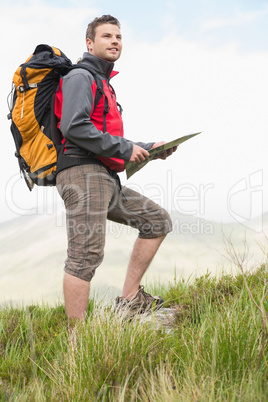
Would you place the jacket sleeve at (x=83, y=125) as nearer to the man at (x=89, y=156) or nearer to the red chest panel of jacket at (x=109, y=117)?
the man at (x=89, y=156)

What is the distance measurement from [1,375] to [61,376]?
0.84m

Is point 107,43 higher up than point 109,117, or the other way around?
point 107,43

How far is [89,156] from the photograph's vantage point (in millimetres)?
4242

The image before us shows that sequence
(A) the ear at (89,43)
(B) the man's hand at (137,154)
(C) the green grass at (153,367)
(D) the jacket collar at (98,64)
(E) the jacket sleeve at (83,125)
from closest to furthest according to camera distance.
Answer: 1. (C) the green grass at (153,367)
2. (E) the jacket sleeve at (83,125)
3. (B) the man's hand at (137,154)
4. (D) the jacket collar at (98,64)
5. (A) the ear at (89,43)

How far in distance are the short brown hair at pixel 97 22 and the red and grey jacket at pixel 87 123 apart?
0.49 metres

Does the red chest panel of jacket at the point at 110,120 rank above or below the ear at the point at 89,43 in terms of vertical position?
below

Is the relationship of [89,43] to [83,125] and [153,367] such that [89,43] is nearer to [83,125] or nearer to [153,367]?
[83,125]

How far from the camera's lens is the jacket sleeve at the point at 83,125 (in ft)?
13.0

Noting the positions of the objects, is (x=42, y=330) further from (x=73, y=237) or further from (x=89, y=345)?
(x=89, y=345)

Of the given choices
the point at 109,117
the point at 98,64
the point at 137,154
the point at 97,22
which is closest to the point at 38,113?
the point at 109,117

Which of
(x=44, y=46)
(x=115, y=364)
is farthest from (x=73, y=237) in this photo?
(x=44, y=46)

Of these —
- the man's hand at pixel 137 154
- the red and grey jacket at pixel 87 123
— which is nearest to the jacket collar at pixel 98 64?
the red and grey jacket at pixel 87 123

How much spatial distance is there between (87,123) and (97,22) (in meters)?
1.35

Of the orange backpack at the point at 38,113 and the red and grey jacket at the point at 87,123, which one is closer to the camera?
the red and grey jacket at the point at 87,123
